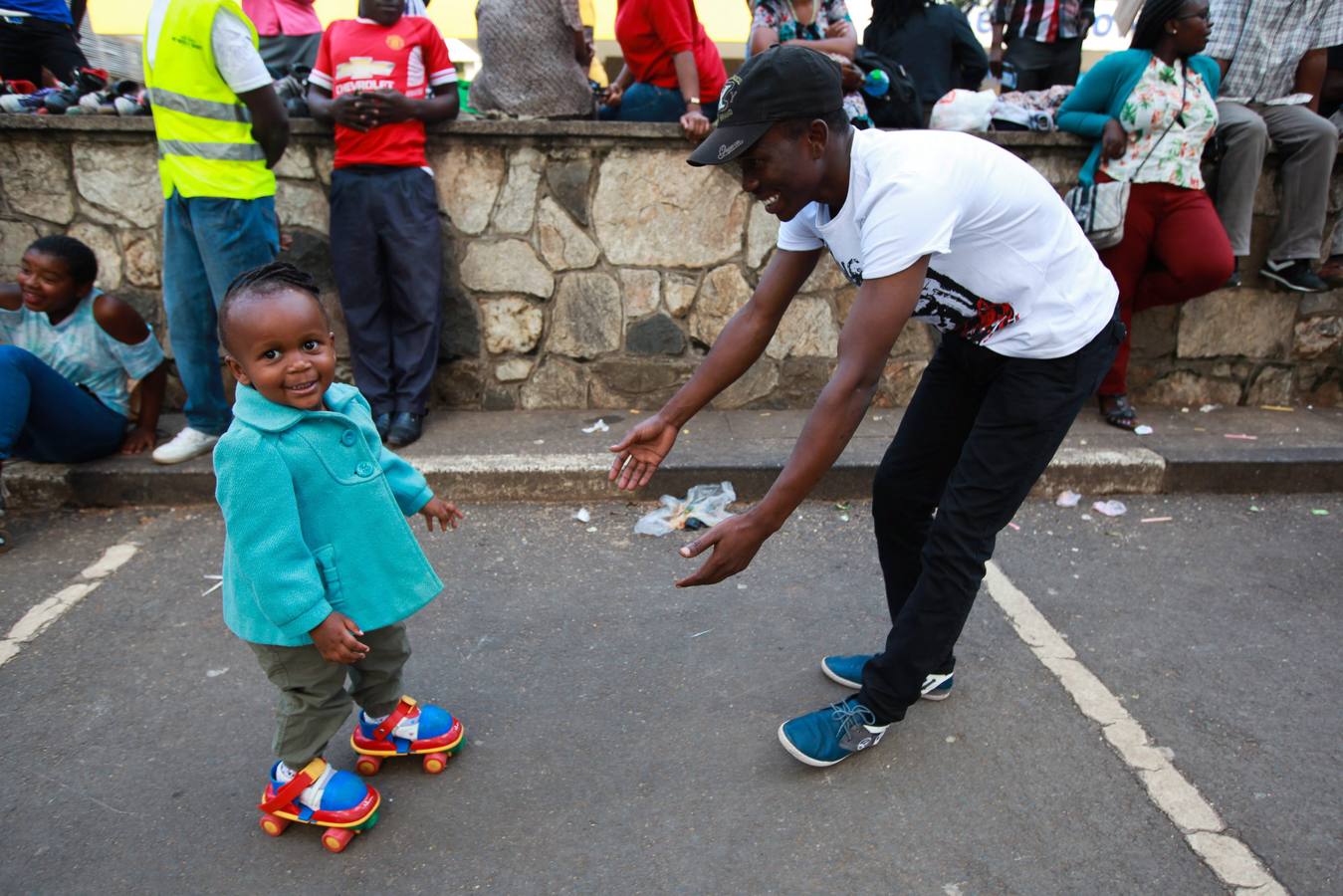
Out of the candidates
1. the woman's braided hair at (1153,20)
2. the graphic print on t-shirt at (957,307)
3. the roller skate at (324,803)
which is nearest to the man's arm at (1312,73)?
the woman's braided hair at (1153,20)

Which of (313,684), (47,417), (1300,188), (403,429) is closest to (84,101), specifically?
(47,417)

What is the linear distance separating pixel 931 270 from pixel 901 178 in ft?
1.10

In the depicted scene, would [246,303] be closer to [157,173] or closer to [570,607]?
[570,607]

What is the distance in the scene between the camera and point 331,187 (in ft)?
14.2

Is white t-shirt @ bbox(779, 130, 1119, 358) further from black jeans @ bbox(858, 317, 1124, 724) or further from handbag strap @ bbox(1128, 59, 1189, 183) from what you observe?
handbag strap @ bbox(1128, 59, 1189, 183)

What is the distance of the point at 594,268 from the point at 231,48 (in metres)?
1.86

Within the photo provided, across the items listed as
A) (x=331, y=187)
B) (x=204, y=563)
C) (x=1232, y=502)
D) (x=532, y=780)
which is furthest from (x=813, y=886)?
(x=331, y=187)

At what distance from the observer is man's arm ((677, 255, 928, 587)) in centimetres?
182

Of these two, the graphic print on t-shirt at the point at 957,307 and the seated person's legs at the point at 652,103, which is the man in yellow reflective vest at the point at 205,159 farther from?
the graphic print on t-shirt at the point at 957,307

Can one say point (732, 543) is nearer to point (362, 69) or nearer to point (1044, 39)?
point (362, 69)

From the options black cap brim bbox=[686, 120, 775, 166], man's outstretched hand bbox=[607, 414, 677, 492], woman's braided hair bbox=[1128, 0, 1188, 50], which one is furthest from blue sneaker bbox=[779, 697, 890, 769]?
woman's braided hair bbox=[1128, 0, 1188, 50]

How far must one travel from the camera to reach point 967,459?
2.22 m

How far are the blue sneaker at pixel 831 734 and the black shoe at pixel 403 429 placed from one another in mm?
2624

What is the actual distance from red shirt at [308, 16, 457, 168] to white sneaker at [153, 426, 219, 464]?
1460mm
